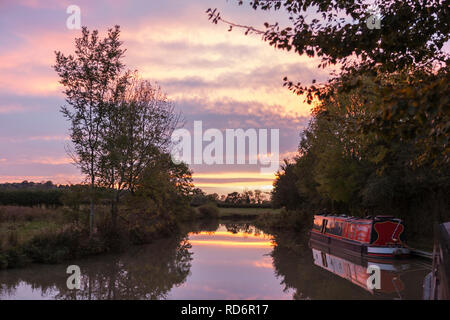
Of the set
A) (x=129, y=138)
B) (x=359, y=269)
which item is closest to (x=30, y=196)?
(x=129, y=138)

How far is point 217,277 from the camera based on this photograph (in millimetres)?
13594

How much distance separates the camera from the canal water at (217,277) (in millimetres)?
10961

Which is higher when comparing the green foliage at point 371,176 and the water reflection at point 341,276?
the green foliage at point 371,176

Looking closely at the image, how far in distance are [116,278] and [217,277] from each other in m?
2.99

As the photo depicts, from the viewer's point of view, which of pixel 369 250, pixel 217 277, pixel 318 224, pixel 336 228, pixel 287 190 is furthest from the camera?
pixel 287 190

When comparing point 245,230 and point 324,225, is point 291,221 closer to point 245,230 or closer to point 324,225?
point 245,230

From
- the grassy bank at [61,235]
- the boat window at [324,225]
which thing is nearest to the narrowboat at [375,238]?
the boat window at [324,225]

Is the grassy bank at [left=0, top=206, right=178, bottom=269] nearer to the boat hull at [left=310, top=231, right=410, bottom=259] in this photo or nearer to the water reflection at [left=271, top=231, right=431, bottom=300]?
the water reflection at [left=271, top=231, right=431, bottom=300]

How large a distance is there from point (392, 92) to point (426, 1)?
4.27 metres

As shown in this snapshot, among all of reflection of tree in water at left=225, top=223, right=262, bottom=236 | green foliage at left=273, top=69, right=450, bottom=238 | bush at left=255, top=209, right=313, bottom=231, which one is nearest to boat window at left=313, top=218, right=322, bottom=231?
green foliage at left=273, top=69, right=450, bottom=238

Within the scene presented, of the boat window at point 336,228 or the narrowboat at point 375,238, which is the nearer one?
the narrowboat at point 375,238

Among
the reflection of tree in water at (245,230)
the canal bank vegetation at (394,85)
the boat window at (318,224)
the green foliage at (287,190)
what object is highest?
the canal bank vegetation at (394,85)

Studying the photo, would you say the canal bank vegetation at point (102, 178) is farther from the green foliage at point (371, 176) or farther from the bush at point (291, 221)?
the bush at point (291, 221)
